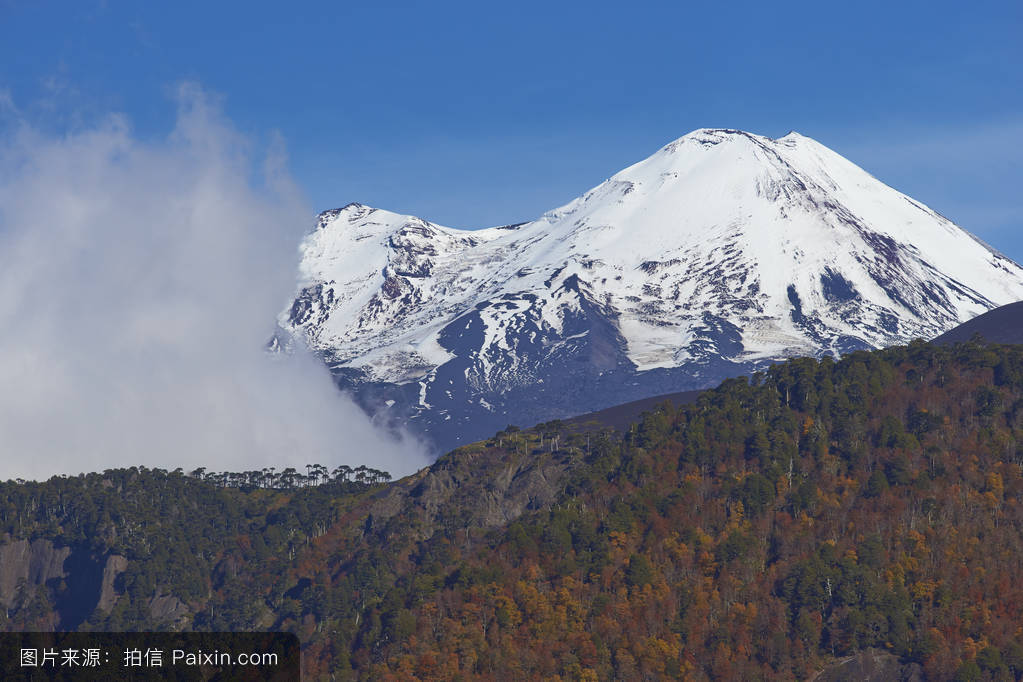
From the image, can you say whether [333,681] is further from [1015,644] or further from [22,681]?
[1015,644]

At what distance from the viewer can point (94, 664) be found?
199875 mm

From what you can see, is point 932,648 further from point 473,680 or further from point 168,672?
point 168,672

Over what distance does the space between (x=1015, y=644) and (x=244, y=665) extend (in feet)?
312

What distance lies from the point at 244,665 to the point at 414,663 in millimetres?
21206

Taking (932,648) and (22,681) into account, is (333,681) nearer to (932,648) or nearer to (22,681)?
(22,681)

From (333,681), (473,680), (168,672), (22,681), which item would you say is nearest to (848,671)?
(473,680)

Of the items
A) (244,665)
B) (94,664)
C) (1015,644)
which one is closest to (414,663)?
(244,665)

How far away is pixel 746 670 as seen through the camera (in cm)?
19762

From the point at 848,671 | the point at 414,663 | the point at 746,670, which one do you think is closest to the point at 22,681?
the point at 414,663

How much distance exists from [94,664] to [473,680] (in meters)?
48.3

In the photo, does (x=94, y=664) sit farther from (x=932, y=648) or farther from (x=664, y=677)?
(x=932, y=648)

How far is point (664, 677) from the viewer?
196 meters

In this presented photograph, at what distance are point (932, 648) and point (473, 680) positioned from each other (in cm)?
5716

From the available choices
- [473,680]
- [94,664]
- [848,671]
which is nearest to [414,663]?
[473,680]
